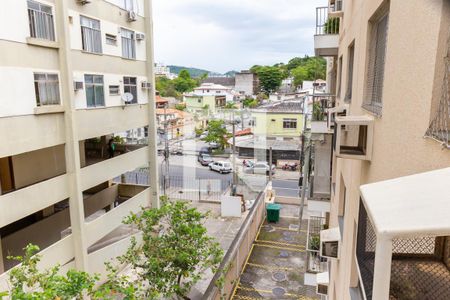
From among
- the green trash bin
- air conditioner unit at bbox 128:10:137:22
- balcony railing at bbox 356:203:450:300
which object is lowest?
the green trash bin

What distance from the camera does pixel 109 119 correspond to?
11250 millimetres

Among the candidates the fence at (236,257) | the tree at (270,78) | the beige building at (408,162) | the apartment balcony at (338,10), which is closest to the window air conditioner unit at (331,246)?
the beige building at (408,162)

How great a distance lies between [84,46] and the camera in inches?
390

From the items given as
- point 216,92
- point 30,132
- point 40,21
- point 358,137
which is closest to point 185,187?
point 30,132

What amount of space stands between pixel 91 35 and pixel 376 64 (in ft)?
29.3

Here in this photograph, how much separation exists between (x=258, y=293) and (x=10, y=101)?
31.4ft

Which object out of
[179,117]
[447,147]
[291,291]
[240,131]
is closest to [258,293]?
[291,291]

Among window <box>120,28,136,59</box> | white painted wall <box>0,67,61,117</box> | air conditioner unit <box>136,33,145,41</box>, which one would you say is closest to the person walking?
window <box>120,28,136,59</box>

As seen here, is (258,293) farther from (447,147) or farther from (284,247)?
(447,147)

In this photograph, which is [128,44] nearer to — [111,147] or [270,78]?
[111,147]

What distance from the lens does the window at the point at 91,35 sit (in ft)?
32.2

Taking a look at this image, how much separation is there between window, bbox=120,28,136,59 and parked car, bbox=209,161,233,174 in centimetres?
2010

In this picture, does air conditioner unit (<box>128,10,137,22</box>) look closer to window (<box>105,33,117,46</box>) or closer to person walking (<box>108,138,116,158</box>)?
window (<box>105,33,117,46</box>)

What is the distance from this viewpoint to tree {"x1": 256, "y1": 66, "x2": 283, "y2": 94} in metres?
72.9
